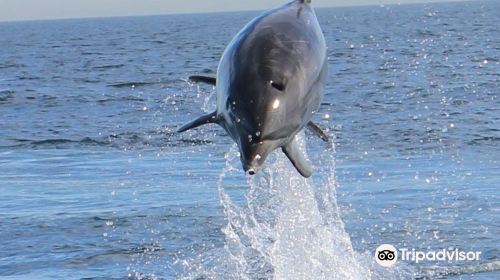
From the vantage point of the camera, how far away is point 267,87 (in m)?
4.62

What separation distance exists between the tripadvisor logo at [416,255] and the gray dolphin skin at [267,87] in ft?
20.6

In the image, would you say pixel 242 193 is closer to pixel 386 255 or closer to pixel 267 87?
pixel 386 255

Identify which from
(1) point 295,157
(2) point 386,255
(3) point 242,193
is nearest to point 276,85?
(1) point 295,157

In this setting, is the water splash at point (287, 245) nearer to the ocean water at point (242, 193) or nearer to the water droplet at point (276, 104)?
the ocean water at point (242, 193)

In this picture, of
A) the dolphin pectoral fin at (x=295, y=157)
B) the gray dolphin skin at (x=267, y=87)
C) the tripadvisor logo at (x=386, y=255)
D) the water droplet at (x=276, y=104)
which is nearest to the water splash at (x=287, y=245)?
the tripadvisor logo at (x=386, y=255)

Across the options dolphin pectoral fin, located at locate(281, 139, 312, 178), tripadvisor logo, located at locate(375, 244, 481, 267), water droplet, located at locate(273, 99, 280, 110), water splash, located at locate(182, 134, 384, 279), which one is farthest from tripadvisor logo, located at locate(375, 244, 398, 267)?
water droplet, located at locate(273, 99, 280, 110)

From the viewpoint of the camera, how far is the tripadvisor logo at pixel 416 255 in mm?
11102

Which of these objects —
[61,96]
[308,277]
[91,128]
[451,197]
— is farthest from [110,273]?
[61,96]

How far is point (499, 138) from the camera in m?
19.0

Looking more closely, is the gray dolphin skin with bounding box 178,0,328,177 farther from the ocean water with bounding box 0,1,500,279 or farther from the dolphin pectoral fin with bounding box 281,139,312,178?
the ocean water with bounding box 0,1,500,279

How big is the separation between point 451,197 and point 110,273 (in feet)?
14.9

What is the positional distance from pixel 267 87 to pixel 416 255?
710cm

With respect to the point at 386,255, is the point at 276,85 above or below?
above

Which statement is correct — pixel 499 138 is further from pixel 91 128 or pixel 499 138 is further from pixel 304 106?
pixel 304 106
